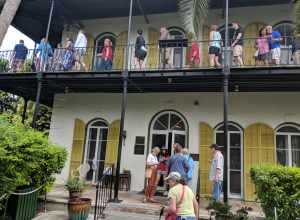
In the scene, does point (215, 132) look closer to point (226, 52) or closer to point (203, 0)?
point (226, 52)

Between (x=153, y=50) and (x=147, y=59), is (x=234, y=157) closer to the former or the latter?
(x=147, y=59)

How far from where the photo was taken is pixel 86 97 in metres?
11.8

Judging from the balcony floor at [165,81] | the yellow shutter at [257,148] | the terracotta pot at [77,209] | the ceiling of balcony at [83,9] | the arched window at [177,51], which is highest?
the ceiling of balcony at [83,9]

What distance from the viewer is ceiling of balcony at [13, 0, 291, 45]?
10928mm

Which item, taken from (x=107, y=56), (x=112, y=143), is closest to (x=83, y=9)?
(x=107, y=56)

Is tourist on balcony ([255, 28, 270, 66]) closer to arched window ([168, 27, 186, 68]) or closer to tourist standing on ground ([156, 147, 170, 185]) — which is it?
arched window ([168, 27, 186, 68])

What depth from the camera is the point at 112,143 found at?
11.0m

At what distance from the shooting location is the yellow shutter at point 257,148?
962cm

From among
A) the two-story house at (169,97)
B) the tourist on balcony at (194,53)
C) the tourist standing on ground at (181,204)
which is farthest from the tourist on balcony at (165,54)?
the tourist standing on ground at (181,204)

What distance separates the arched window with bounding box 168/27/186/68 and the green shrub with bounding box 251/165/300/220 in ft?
18.8

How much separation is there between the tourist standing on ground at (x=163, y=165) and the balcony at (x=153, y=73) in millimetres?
2401

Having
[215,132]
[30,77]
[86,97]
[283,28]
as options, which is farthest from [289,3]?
[30,77]

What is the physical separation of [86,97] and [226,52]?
6.05 m

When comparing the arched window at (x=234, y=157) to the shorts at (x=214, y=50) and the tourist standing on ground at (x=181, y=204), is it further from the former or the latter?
the tourist standing on ground at (x=181, y=204)
